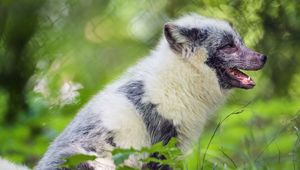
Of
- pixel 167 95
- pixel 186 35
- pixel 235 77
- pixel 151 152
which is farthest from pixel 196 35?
pixel 151 152

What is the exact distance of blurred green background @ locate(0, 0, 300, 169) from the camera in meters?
7.82

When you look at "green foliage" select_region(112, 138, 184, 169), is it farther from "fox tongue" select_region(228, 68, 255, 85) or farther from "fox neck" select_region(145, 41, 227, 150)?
"fox tongue" select_region(228, 68, 255, 85)

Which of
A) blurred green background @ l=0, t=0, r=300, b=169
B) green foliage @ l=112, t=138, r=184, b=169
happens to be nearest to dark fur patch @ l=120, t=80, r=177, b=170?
green foliage @ l=112, t=138, r=184, b=169

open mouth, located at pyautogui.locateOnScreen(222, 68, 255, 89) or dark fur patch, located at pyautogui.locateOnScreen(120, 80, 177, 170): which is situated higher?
dark fur patch, located at pyautogui.locateOnScreen(120, 80, 177, 170)

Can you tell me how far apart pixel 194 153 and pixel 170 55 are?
61 cm

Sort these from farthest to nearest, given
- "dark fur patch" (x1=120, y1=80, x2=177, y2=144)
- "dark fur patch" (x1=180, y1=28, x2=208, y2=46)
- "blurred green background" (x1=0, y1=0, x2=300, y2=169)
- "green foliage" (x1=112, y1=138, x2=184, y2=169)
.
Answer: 1. "blurred green background" (x1=0, y1=0, x2=300, y2=169)
2. "dark fur patch" (x1=180, y1=28, x2=208, y2=46)
3. "dark fur patch" (x1=120, y1=80, x2=177, y2=144)
4. "green foliage" (x1=112, y1=138, x2=184, y2=169)

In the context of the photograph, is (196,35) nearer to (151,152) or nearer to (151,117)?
(151,117)

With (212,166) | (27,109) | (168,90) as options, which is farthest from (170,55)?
(27,109)

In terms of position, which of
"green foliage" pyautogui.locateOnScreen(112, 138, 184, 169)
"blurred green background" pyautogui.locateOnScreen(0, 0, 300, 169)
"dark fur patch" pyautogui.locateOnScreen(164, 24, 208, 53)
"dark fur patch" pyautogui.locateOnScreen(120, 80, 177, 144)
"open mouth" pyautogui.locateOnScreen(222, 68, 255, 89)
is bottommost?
"blurred green background" pyautogui.locateOnScreen(0, 0, 300, 169)

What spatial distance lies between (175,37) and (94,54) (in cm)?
188

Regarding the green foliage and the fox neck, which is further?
the fox neck

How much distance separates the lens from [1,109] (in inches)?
331

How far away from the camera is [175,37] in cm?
635

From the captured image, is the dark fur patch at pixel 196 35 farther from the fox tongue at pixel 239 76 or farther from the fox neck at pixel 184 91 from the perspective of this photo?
the fox tongue at pixel 239 76
